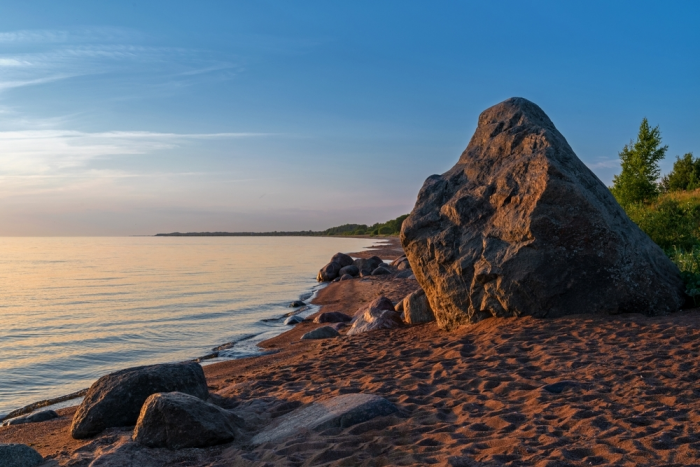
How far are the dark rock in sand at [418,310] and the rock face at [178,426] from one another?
20.0 ft

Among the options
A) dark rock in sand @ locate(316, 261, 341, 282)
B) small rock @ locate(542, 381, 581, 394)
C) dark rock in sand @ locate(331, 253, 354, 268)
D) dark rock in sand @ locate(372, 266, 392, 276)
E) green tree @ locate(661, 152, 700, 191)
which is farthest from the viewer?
green tree @ locate(661, 152, 700, 191)

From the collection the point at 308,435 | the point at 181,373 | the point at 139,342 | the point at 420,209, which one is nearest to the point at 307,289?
the point at 139,342

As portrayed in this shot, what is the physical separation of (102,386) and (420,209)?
20.7 ft

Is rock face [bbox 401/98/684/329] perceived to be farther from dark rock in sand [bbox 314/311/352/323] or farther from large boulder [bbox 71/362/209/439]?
dark rock in sand [bbox 314/311/352/323]

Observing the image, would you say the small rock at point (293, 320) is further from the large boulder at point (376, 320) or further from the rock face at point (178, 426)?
the rock face at point (178, 426)

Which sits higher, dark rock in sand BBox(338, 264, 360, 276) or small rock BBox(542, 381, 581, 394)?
small rock BBox(542, 381, 581, 394)

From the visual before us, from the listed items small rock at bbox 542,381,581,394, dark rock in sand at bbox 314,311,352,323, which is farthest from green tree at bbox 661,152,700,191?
small rock at bbox 542,381,581,394

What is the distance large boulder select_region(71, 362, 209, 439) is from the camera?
616cm

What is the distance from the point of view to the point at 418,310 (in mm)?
11031

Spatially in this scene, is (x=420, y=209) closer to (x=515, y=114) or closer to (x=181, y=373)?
(x=515, y=114)

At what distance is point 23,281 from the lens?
30078 mm

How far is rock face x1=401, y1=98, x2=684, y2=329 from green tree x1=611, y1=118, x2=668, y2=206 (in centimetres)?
3108

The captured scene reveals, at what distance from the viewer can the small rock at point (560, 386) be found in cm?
559

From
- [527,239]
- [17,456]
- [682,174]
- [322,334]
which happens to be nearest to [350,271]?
[322,334]
